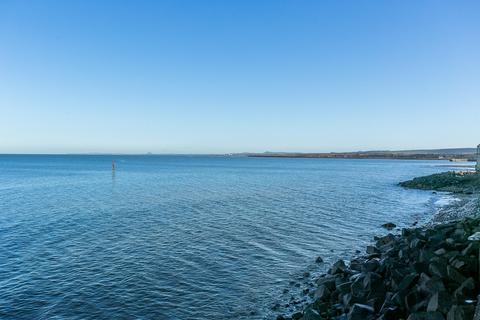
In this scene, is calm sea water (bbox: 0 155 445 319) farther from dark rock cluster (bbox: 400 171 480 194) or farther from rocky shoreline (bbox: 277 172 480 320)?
dark rock cluster (bbox: 400 171 480 194)

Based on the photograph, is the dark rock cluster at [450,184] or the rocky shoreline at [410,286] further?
the dark rock cluster at [450,184]

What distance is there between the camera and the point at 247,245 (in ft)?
65.0

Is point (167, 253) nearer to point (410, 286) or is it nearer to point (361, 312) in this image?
point (361, 312)

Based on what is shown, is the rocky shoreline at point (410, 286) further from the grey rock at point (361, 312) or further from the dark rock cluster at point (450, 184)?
the dark rock cluster at point (450, 184)

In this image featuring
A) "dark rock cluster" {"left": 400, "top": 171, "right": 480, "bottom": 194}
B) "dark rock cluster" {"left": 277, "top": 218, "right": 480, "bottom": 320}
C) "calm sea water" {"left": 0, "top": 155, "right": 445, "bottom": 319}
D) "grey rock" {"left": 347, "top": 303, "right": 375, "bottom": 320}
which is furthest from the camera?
"dark rock cluster" {"left": 400, "top": 171, "right": 480, "bottom": 194}

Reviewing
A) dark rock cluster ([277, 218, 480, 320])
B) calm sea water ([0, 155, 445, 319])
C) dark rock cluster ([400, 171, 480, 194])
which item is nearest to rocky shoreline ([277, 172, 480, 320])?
dark rock cluster ([277, 218, 480, 320])

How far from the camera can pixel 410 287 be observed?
9953mm

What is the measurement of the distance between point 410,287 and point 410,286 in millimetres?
54

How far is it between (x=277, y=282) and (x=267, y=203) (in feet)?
73.8

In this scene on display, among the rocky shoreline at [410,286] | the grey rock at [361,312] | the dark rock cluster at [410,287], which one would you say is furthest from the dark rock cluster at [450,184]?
the grey rock at [361,312]

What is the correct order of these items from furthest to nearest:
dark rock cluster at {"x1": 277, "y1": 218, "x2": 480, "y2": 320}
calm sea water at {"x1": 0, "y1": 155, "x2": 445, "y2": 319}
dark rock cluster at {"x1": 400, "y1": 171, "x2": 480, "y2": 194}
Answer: dark rock cluster at {"x1": 400, "y1": 171, "x2": 480, "y2": 194}, calm sea water at {"x1": 0, "y1": 155, "x2": 445, "y2": 319}, dark rock cluster at {"x1": 277, "y1": 218, "x2": 480, "y2": 320}

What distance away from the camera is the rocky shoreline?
320 inches

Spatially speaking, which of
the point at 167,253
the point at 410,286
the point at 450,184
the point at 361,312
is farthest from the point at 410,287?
the point at 450,184

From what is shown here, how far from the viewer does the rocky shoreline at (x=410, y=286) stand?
8.12 metres
